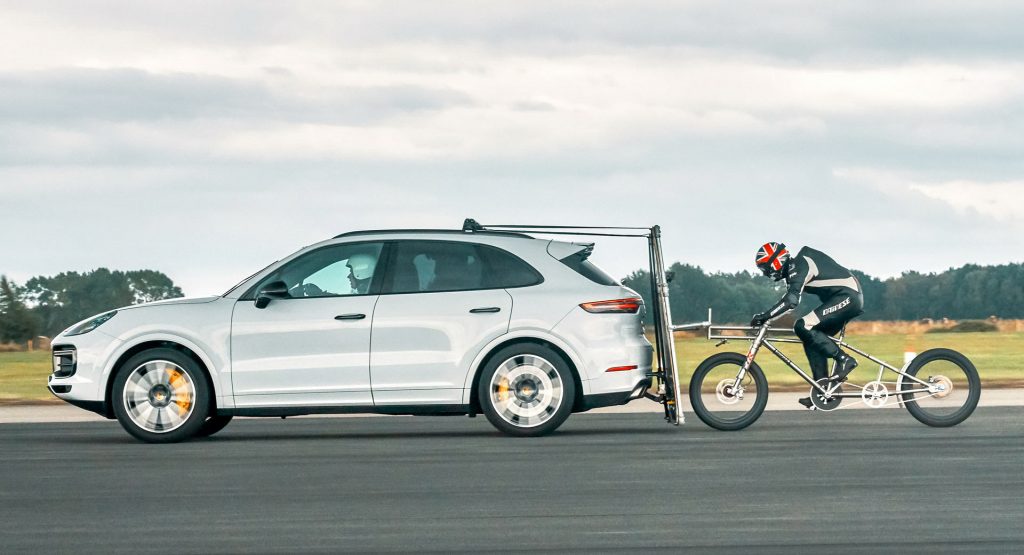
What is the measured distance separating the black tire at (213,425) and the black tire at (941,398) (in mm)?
6527

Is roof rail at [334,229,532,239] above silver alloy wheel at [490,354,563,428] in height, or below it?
above

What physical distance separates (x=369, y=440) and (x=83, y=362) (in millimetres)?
2644

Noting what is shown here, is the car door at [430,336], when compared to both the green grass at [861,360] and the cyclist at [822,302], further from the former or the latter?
the green grass at [861,360]

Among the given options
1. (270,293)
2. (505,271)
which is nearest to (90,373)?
(270,293)

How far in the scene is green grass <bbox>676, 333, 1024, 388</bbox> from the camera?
1509cm

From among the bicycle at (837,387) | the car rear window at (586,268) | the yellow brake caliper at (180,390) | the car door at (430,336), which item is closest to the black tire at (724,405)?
the bicycle at (837,387)

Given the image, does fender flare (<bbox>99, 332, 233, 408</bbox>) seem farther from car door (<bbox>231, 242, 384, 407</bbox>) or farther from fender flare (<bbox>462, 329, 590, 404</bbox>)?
fender flare (<bbox>462, 329, 590, 404</bbox>)

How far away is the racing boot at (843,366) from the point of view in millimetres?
14219

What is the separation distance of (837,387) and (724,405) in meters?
1.10

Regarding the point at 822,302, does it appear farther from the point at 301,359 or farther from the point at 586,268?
the point at 301,359

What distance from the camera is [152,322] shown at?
44.0 ft

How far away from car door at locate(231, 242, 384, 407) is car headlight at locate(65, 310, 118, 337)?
3.87 ft

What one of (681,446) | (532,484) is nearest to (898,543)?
(532,484)

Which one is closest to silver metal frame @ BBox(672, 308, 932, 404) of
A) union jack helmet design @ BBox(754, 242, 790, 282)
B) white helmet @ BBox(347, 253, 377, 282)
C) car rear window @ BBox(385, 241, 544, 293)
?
union jack helmet design @ BBox(754, 242, 790, 282)
